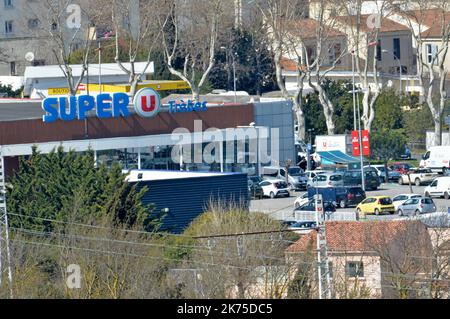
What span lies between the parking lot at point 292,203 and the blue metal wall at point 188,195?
6.50 ft

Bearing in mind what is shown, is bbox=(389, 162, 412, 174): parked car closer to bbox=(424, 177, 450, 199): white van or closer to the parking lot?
the parking lot

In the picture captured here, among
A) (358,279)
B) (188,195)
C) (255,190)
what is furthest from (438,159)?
(358,279)

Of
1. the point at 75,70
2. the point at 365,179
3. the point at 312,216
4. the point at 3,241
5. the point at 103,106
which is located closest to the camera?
the point at 3,241

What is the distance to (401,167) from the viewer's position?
50188mm

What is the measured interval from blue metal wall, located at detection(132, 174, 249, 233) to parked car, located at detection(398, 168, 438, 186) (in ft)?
46.6

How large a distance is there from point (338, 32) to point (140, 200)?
1463 inches

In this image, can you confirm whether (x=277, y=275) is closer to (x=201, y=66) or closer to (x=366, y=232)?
(x=366, y=232)

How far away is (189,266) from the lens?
2595cm

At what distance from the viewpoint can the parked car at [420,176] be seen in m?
47.4

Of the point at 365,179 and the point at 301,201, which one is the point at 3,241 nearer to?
the point at 301,201

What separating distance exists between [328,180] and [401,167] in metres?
5.61

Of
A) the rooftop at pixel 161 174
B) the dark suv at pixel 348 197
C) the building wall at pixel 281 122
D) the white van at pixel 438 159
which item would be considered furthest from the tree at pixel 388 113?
the rooftop at pixel 161 174

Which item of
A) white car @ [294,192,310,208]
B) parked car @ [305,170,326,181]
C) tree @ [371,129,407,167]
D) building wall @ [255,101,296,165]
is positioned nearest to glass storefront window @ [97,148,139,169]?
white car @ [294,192,310,208]
